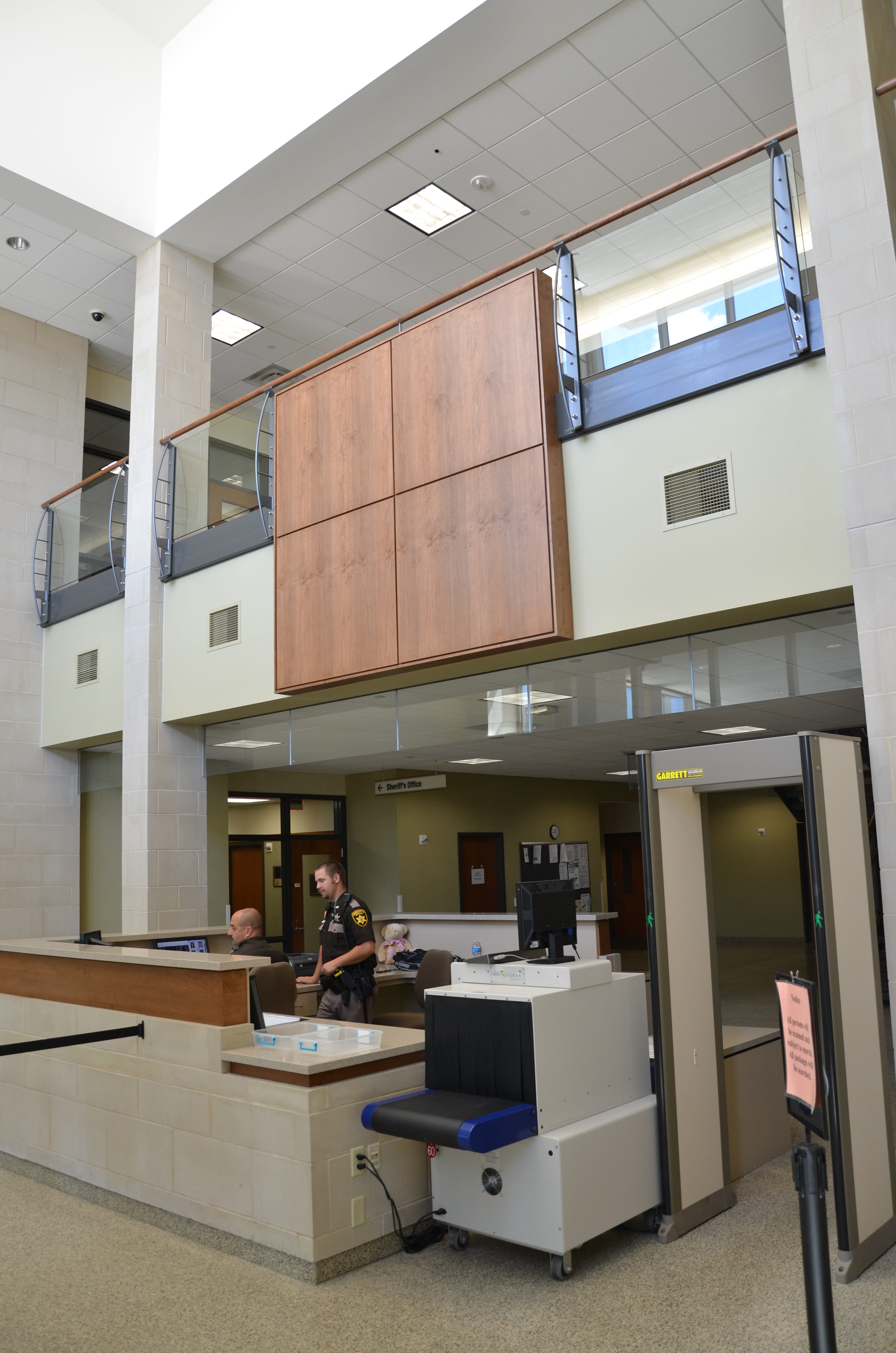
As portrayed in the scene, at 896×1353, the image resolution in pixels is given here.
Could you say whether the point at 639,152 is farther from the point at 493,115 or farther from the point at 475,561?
the point at 475,561

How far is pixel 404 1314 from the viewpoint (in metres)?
3.61

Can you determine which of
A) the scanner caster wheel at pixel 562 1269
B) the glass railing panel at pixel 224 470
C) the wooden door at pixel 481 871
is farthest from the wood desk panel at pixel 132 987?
the wooden door at pixel 481 871

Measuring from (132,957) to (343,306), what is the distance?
7.34m

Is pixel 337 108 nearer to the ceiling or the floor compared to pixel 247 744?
nearer to the ceiling

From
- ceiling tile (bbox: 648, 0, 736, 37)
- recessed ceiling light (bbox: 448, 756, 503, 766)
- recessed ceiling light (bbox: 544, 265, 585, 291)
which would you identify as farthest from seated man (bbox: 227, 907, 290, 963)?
ceiling tile (bbox: 648, 0, 736, 37)

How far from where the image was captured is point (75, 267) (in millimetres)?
9703

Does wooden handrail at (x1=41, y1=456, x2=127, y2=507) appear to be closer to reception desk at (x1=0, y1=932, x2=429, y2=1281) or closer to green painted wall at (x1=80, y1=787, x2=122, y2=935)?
green painted wall at (x1=80, y1=787, x2=122, y2=935)

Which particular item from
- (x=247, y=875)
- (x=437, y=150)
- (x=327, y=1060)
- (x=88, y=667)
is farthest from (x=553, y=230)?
(x=247, y=875)

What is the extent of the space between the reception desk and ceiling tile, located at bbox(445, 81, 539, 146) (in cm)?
635

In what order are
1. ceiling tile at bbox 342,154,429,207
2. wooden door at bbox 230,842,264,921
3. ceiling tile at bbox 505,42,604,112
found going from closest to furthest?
1. ceiling tile at bbox 505,42,604,112
2. ceiling tile at bbox 342,154,429,207
3. wooden door at bbox 230,842,264,921

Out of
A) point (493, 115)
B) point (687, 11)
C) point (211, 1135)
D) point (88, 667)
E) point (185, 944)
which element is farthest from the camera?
point (88, 667)

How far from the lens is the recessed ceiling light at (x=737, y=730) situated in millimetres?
9453

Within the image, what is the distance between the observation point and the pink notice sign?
2570 millimetres

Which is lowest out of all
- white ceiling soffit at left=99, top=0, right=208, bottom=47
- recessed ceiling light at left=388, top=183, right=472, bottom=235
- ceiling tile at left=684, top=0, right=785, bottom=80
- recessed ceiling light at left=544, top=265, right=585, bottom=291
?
recessed ceiling light at left=544, top=265, right=585, bottom=291
